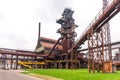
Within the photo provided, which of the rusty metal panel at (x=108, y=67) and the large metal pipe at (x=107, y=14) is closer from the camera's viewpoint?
the large metal pipe at (x=107, y=14)

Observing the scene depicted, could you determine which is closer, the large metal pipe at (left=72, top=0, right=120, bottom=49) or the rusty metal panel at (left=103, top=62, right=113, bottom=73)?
the large metal pipe at (left=72, top=0, right=120, bottom=49)

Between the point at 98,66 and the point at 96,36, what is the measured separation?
18.4 feet

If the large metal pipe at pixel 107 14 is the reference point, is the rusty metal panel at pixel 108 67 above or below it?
below

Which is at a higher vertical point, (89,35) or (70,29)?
(70,29)

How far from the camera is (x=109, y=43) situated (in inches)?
2352

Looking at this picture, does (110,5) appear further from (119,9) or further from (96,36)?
(96,36)

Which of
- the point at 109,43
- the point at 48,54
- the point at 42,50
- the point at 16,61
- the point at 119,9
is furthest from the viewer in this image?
the point at 42,50

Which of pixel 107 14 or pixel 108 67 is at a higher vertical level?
pixel 107 14

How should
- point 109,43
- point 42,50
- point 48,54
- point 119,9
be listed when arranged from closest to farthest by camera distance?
point 119,9 < point 109,43 < point 48,54 < point 42,50

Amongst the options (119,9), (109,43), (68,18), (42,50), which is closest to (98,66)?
(119,9)

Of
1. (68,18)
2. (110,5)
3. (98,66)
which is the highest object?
(68,18)

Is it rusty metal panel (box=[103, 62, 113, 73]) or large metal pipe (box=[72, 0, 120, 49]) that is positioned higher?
large metal pipe (box=[72, 0, 120, 49])

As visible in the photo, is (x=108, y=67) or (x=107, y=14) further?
(x=108, y=67)

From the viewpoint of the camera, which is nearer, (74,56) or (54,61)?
(74,56)
